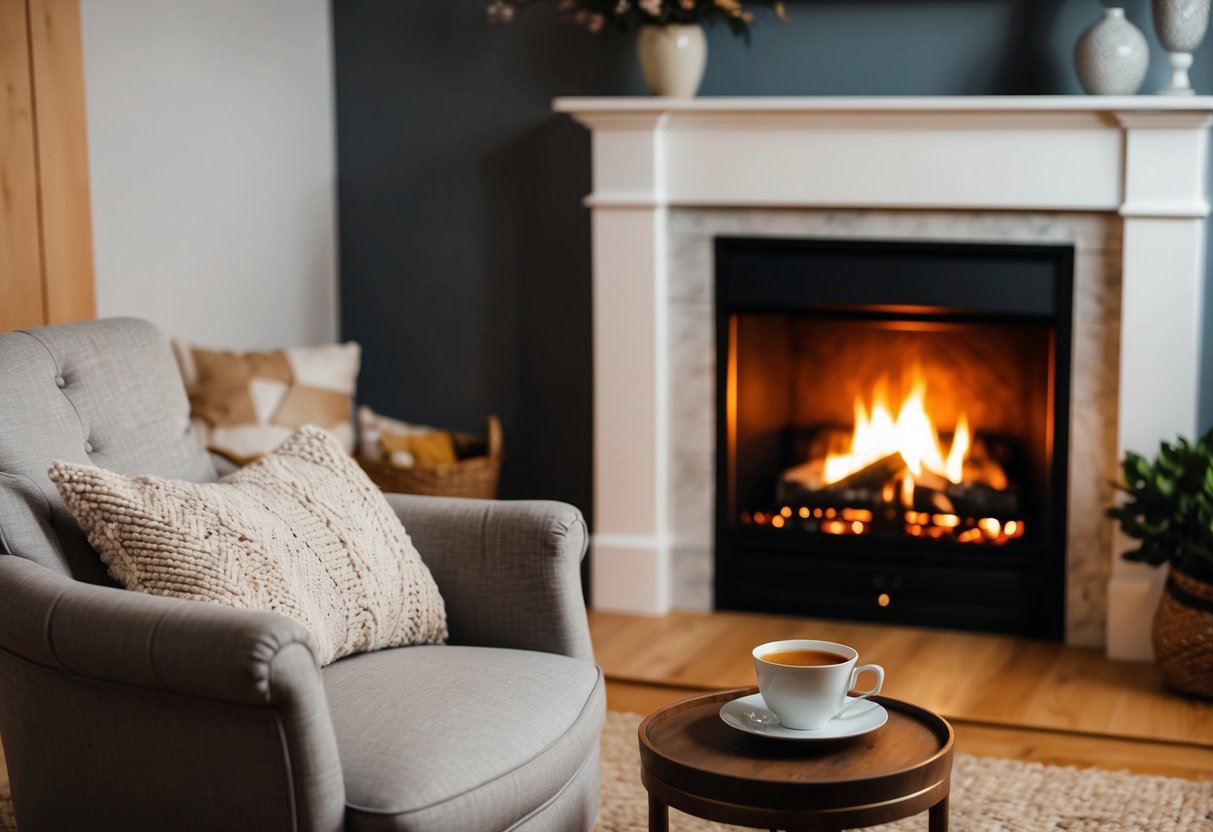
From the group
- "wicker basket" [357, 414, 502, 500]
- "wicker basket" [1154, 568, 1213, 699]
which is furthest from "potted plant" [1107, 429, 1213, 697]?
"wicker basket" [357, 414, 502, 500]

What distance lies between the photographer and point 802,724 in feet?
5.93

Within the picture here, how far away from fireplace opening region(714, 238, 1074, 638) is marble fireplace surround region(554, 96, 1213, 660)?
0.19ft

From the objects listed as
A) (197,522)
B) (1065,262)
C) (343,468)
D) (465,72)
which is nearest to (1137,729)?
(1065,262)

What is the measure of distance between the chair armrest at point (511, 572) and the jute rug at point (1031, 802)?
43 centimetres

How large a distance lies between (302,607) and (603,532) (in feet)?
6.05

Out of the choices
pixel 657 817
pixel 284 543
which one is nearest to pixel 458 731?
pixel 657 817

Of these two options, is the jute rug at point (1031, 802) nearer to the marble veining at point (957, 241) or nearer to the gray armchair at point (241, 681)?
the gray armchair at point (241, 681)

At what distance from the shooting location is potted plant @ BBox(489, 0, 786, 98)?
352cm

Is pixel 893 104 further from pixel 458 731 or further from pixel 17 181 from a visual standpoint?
pixel 458 731

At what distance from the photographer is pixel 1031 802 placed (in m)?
2.56

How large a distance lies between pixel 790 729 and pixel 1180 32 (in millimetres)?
2139

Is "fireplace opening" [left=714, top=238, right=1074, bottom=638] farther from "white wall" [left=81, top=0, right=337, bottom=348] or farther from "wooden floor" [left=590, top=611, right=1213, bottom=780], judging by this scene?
"white wall" [left=81, top=0, right=337, bottom=348]

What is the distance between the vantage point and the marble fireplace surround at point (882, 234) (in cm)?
327

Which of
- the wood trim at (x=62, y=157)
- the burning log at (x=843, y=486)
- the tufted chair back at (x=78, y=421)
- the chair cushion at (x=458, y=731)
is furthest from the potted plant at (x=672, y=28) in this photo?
the chair cushion at (x=458, y=731)
